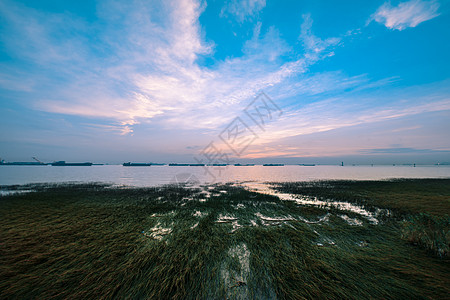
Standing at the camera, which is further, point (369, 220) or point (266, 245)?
point (369, 220)

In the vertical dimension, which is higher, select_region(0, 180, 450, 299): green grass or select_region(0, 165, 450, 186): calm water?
select_region(0, 180, 450, 299): green grass

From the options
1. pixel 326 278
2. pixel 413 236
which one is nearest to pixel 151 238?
pixel 326 278

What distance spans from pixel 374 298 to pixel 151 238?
996cm

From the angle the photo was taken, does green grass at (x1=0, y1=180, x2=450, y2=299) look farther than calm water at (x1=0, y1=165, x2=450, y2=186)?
No

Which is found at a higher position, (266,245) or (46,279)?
(46,279)

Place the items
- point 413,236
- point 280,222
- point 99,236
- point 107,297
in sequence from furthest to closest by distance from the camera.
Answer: point 280,222, point 99,236, point 413,236, point 107,297

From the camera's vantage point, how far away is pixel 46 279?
5.57 metres

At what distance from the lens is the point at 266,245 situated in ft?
27.8

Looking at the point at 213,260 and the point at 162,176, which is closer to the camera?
the point at 213,260

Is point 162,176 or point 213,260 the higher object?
point 213,260

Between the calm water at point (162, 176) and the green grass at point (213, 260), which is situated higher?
the green grass at point (213, 260)

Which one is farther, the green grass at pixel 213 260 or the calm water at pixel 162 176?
the calm water at pixel 162 176

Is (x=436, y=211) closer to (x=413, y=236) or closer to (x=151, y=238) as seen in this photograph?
(x=413, y=236)

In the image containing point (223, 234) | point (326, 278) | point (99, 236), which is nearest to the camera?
point (326, 278)
